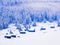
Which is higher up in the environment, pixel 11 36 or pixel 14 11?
pixel 14 11

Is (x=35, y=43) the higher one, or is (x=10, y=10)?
(x=10, y=10)

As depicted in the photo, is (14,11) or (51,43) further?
(14,11)

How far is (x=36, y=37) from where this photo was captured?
1990 mm

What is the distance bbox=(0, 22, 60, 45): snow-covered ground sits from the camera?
196 cm

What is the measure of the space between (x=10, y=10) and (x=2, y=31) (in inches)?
9.1

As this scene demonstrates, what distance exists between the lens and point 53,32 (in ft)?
6.62

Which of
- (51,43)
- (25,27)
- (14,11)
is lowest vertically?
(51,43)

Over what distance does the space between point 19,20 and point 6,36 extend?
0.68 feet

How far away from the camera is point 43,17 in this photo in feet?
6.81

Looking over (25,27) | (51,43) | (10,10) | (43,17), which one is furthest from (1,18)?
(51,43)

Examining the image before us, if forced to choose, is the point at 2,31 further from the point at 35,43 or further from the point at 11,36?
the point at 35,43

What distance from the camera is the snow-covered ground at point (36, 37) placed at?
1.96 m

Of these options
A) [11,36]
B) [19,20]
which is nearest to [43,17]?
[19,20]

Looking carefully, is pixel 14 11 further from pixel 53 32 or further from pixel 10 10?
pixel 53 32
